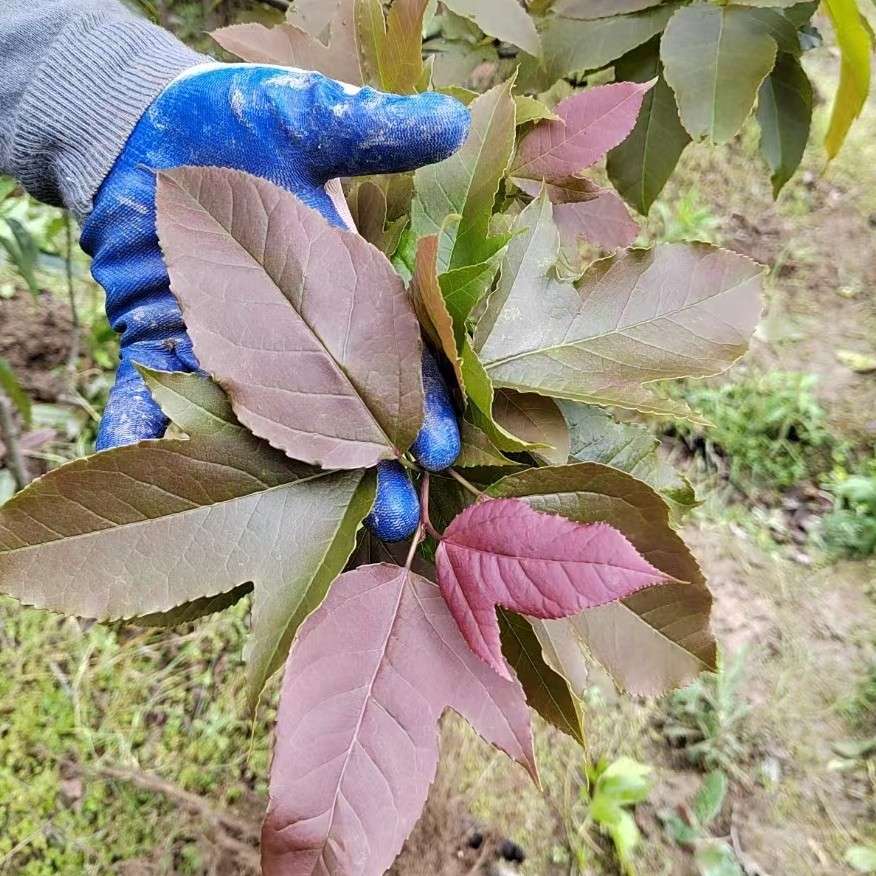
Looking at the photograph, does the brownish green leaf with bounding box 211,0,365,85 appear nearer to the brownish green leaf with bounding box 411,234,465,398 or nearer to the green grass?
the brownish green leaf with bounding box 411,234,465,398

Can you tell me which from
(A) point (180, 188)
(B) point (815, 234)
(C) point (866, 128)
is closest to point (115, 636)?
(A) point (180, 188)

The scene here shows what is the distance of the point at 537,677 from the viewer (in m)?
0.62

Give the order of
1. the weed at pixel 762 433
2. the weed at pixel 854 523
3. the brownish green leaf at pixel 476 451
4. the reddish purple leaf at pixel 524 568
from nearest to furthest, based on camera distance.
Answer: the reddish purple leaf at pixel 524 568 < the brownish green leaf at pixel 476 451 < the weed at pixel 854 523 < the weed at pixel 762 433

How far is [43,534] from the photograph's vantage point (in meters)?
0.51

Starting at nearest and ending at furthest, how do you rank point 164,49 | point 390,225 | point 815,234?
point 390,225 → point 164,49 → point 815,234

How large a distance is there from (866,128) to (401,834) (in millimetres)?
4037

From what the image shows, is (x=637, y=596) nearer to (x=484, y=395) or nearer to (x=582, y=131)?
(x=484, y=395)

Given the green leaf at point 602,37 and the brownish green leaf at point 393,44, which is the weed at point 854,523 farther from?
the brownish green leaf at point 393,44

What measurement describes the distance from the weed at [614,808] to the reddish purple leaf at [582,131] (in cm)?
125

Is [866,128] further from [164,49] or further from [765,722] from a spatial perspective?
[164,49]

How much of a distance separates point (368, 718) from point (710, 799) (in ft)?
4.51

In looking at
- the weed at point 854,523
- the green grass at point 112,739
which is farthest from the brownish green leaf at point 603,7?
the weed at point 854,523

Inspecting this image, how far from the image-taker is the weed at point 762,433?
2326mm

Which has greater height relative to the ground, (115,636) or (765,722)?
(115,636)
